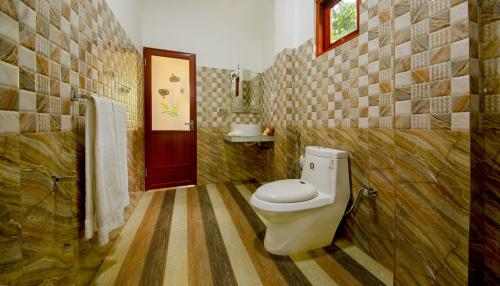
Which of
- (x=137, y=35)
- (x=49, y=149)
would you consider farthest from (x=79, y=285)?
(x=137, y=35)

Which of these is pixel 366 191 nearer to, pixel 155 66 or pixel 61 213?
pixel 61 213

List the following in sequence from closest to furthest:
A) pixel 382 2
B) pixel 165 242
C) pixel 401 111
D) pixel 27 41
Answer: pixel 27 41, pixel 401 111, pixel 382 2, pixel 165 242

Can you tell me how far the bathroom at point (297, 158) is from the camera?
0.77 metres

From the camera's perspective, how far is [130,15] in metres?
2.14

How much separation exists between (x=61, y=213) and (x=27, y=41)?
701 mm

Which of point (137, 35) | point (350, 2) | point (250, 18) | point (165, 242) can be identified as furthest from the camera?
point (250, 18)

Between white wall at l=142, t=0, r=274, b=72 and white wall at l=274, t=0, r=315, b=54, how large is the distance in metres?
0.54

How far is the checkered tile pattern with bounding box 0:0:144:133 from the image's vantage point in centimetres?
66

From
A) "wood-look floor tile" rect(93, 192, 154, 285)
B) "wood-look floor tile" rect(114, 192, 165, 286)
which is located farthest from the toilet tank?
"wood-look floor tile" rect(93, 192, 154, 285)

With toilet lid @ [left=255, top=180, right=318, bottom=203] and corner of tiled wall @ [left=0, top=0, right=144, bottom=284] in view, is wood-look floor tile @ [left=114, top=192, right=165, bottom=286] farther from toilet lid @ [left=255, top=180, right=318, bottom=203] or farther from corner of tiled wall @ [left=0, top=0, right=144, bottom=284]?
toilet lid @ [left=255, top=180, right=318, bottom=203]

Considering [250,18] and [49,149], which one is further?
[250,18]

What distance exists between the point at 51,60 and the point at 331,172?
164 cm

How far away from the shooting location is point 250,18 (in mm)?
3240

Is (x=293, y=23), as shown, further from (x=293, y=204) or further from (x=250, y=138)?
(x=293, y=204)
